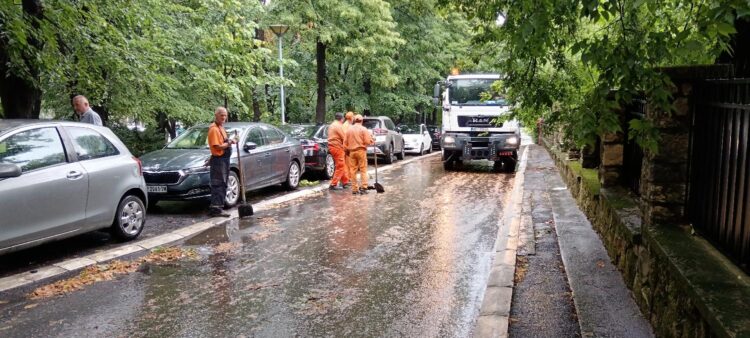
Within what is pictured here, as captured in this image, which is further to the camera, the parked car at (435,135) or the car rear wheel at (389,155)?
the parked car at (435,135)

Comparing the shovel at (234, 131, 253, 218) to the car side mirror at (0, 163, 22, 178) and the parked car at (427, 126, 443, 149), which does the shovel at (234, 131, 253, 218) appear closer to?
the car side mirror at (0, 163, 22, 178)

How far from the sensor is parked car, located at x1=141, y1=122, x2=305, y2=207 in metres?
9.48

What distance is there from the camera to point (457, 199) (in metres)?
11.4

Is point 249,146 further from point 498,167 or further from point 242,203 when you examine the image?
point 498,167

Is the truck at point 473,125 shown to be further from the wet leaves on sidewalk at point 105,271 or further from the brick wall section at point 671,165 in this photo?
the brick wall section at point 671,165

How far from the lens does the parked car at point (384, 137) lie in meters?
19.8

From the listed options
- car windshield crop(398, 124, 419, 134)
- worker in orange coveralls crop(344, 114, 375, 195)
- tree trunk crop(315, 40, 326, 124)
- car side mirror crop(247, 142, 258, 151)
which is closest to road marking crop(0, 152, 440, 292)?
car side mirror crop(247, 142, 258, 151)

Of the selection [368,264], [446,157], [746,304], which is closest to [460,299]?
[368,264]

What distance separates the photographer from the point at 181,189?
371 inches

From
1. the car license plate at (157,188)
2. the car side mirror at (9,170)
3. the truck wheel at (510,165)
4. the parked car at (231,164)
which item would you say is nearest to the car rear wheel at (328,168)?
the parked car at (231,164)

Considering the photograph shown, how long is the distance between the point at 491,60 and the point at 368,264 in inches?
145

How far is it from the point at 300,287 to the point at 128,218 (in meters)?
3.20

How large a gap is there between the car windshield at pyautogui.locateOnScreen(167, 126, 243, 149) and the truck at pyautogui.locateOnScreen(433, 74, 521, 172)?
23.1 feet

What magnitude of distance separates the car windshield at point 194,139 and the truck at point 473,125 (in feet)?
23.1
